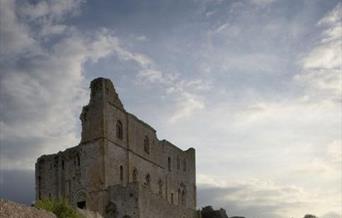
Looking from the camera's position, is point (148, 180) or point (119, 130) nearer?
point (119, 130)

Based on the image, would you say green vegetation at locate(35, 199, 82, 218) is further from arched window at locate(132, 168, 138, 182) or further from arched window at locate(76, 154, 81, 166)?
arched window at locate(132, 168, 138, 182)

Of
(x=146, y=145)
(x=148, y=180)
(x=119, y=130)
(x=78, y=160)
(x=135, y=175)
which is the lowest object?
(x=148, y=180)

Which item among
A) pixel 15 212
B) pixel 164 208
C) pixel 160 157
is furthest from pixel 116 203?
pixel 15 212

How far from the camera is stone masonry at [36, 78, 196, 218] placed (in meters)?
48.8

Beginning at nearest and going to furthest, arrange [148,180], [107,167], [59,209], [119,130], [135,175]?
[59,209], [107,167], [119,130], [135,175], [148,180]

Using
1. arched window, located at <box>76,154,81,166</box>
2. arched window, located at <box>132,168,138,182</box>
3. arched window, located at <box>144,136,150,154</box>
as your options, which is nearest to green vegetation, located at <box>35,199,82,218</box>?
arched window, located at <box>76,154,81,166</box>

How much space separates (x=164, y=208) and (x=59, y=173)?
8.56 m

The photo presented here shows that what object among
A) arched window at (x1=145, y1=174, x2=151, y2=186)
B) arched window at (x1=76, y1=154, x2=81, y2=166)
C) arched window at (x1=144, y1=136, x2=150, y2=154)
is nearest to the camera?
arched window at (x1=76, y1=154, x2=81, y2=166)

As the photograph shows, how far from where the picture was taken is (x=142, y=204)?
4841 cm

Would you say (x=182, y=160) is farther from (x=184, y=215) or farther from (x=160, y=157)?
(x=184, y=215)

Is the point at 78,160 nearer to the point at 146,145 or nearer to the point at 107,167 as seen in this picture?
the point at 107,167

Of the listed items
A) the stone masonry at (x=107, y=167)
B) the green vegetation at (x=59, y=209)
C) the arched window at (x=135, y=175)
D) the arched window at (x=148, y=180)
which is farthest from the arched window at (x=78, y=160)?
the green vegetation at (x=59, y=209)

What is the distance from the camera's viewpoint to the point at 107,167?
164ft

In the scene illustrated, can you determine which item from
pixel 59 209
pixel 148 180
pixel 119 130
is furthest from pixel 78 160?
pixel 59 209
